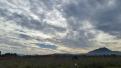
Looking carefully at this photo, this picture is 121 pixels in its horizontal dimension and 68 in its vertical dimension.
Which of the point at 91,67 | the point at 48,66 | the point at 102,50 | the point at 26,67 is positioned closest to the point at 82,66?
the point at 91,67

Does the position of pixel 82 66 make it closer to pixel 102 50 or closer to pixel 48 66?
pixel 48 66

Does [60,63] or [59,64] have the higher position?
[60,63]

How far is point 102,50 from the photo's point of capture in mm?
160250

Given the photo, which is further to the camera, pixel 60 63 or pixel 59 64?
pixel 60 63

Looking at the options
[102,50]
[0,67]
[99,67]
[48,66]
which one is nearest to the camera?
[0,67]

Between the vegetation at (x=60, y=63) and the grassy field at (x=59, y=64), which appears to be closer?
the grassy field at (x=59, y=64)

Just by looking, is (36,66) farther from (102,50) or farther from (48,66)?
(102,50)

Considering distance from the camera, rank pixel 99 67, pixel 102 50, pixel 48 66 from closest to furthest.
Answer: pixel 48 66, pixel 99 67, pixel 102 50

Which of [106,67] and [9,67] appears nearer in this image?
[9,67]

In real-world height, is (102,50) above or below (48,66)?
above

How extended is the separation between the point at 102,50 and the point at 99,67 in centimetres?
12805

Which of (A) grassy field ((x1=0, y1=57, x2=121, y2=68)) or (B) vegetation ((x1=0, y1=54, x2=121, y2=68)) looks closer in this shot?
(A) grassy field ((x1=0, y1=57, x2=121, y2=68))

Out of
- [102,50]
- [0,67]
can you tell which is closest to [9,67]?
[0,67]

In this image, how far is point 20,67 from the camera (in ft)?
97.6
